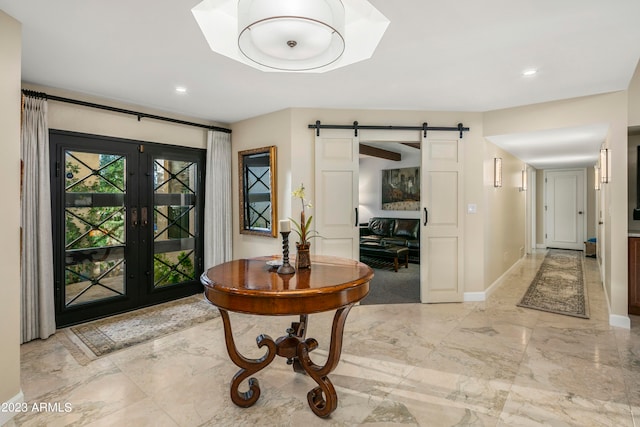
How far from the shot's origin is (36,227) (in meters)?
2.97

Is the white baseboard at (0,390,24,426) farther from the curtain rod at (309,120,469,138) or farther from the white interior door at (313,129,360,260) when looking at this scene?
the curtain rod at (309,120,469,138)

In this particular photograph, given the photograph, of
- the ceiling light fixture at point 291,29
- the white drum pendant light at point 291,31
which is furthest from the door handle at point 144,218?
the white drum pendant light at point 291,31

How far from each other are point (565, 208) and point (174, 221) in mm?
8509

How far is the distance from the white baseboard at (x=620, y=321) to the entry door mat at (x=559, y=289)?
9.3 inches

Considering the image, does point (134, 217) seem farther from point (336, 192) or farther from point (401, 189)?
point (401, 189)

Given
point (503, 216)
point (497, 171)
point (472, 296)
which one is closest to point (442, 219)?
point (472, 296)

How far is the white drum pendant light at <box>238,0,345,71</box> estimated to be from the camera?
157 centimetres

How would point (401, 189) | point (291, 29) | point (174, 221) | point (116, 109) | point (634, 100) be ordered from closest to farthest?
point (291, 29), point (634, 100), point (116, 109), point (174, 221), point (401, 189)

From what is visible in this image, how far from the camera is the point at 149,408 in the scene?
200 centimetres

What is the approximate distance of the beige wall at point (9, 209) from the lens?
1.89 metres

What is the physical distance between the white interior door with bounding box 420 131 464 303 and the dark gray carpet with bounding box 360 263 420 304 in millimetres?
355

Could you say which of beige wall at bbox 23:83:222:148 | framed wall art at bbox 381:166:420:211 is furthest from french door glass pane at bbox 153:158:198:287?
framed wall art at bbox 381:166:420:211

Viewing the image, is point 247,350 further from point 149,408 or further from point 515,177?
point 515,177

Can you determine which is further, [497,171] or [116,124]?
[497,171]
